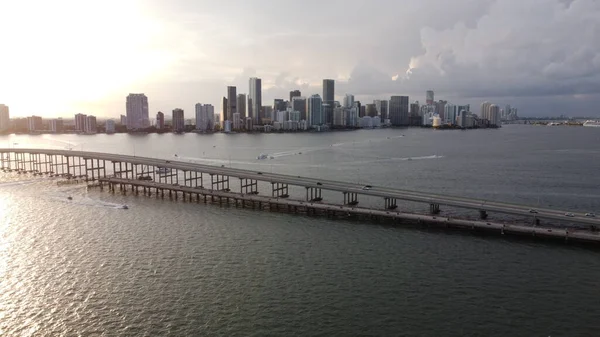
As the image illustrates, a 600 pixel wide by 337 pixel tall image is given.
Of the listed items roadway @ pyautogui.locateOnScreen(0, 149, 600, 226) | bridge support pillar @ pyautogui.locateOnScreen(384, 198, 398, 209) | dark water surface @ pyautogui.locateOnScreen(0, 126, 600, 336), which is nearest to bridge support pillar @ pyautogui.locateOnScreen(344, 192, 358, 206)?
roadway @ pyautogui.locateOnScreen(0, 149, 600, 226)

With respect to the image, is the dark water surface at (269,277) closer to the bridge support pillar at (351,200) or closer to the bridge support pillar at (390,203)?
the bridge support pillar at (390,203)

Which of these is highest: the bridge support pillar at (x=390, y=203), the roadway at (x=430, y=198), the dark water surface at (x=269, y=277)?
the roadway at (x=430, y=198)

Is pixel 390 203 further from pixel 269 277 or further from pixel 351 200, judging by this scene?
pixel 269 277

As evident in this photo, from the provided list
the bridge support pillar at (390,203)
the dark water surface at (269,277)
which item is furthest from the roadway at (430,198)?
the dark water surface at (269,277)

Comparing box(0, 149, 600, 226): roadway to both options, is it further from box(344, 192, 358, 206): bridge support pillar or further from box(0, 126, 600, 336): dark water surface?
box(0, 126, 600, 336): dark water surface

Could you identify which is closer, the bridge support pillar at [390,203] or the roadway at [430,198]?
the roadway at [430,198]

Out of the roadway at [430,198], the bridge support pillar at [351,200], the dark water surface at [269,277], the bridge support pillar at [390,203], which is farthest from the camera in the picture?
the bridge support pillar at [351,200]

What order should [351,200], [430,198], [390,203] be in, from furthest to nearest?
[351,200] → [390,203] → [430,198]

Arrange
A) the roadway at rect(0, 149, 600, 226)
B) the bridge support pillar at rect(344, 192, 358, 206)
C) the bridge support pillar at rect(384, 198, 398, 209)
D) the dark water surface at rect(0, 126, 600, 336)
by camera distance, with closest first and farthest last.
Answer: the dark water surface at rect(0, 126, 600, 336) < the roadway at rect(0, 149, 600, 226) < the bridge support pillar at rect(384, 198, 398, 209) < the bridge support pillar at rect(344, 192, 358, 206)

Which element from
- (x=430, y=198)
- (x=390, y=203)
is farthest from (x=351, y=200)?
(x=430, y=198)

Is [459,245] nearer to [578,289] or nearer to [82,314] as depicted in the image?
[578,289]

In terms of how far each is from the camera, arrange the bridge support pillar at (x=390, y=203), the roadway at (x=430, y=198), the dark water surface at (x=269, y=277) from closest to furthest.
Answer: the dark water surface at (x=269, y=277)
the roadway at (x=430, y=198)
the bridge support pillar at (x=390, y=203)
